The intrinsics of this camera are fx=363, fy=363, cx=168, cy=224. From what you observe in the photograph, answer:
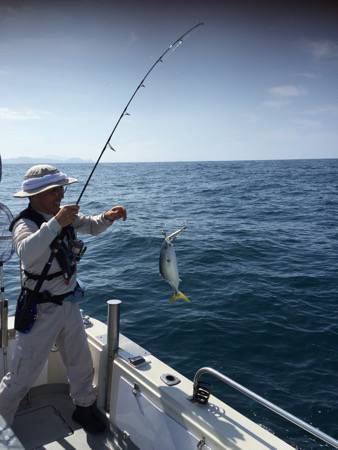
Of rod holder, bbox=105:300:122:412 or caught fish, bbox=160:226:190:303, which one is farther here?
caught fish, bbox=160:226:190:303

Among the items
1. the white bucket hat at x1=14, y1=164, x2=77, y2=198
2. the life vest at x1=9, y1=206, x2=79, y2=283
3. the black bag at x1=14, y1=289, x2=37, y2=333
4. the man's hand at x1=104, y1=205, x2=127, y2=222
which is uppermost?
the white bucket hat at x1=14, y1=164, x2=77, y2=198

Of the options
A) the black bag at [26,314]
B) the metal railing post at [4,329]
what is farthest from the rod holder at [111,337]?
the metal railing post at [4,329]

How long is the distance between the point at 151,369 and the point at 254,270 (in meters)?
7.41

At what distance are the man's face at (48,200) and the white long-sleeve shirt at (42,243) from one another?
66 millimetres

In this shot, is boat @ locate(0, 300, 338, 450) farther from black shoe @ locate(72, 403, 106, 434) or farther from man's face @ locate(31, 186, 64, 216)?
man's face @ locate(31, 186, 64, 216)

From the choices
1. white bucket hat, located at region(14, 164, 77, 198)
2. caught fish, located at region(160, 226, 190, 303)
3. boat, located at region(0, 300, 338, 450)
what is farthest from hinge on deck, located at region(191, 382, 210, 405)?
white bucket hat, located at region(14, 164, 77, 198)

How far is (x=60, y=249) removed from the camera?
329 cm

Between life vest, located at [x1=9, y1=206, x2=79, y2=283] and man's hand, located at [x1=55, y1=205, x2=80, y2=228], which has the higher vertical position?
man's hand, located at [x1=55, y1=205, x2=80, y2=228]

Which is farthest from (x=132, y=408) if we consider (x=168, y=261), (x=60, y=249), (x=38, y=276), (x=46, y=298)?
(x=60, y=249)

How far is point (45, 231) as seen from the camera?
2.84 metres

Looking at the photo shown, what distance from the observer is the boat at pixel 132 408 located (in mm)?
2734

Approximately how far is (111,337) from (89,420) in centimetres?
90

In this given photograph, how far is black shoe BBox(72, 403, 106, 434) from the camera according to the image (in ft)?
12.4

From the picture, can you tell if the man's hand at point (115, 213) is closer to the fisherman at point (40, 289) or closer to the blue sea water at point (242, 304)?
the fisherman at point (40, 289)
